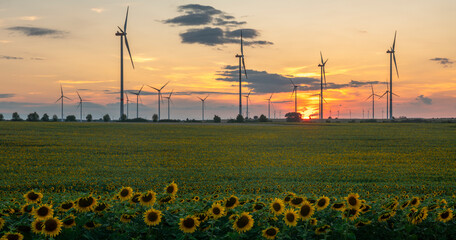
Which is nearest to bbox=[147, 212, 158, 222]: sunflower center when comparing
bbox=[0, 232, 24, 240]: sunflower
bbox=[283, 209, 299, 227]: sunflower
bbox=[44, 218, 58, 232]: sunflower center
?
bbox=[44, 218, 58, 232]: sunflower center

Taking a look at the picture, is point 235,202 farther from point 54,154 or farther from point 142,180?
point 54,154

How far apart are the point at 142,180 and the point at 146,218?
37.5ft

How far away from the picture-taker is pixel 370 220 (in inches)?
285

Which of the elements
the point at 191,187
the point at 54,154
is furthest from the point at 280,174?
the point at 54,154

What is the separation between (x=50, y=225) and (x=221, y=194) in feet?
25.4

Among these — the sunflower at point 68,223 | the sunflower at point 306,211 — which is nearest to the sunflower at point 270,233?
the sunflower at point 306,211

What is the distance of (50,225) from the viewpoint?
5.62 metres

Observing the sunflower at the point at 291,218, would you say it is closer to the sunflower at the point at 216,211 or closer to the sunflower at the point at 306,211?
the sunflower at the point at 306,211

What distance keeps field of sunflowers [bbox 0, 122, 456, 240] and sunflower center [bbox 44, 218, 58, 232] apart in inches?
0.5

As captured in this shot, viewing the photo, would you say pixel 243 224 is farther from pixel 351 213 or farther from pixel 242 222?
pixel 351 213

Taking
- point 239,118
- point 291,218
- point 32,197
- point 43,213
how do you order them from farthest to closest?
point 239,118
point 32,197
point 291,218
point 43,213

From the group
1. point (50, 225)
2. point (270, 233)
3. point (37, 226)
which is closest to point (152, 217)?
point (50, 225)

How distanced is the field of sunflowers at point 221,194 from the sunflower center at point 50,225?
0.01 metres

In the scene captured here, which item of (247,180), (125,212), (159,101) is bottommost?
(247,180)
